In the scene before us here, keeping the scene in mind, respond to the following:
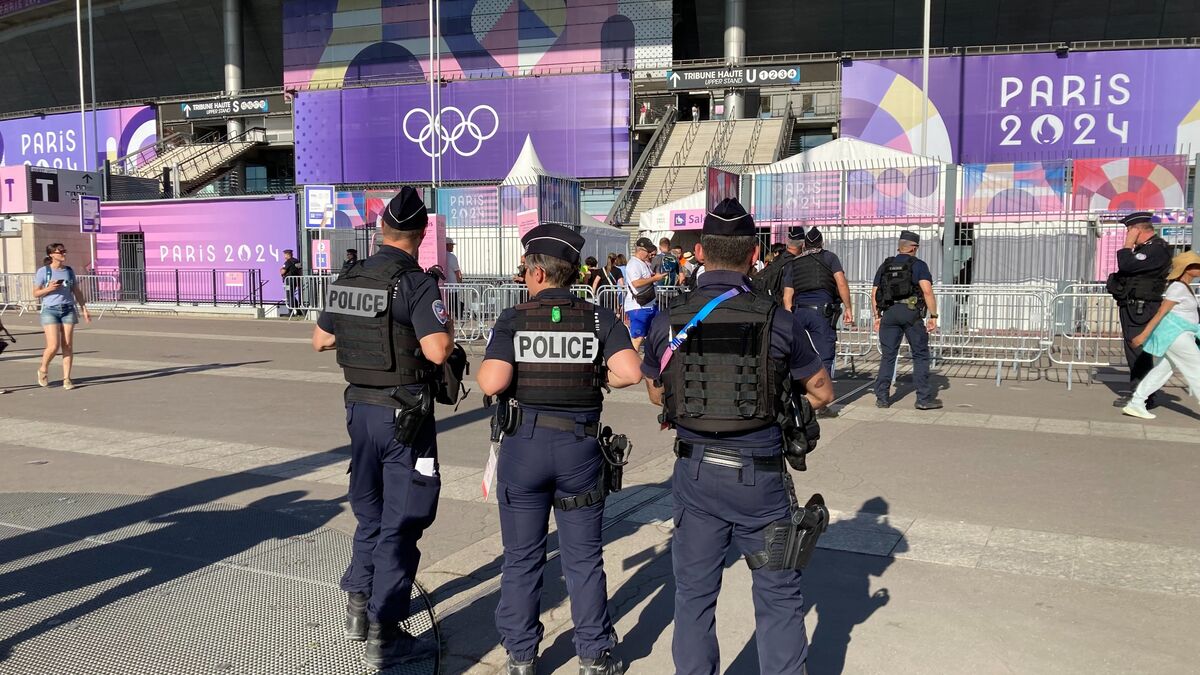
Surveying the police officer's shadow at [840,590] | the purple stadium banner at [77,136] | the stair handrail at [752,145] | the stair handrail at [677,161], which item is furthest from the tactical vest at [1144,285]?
the purple stadium banner at [77,136]

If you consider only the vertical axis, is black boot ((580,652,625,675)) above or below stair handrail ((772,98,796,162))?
below

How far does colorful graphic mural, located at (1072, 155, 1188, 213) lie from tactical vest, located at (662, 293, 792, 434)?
16.7 meters

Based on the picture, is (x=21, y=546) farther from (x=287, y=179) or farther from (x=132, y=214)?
(x=287, y=179)

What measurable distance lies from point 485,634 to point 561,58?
36045 mm

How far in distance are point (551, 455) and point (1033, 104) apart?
101 feet

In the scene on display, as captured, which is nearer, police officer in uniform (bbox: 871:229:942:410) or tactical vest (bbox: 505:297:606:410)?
tactical vest (bbox: 505:297:606:410)

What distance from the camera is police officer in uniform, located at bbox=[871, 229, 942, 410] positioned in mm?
9000

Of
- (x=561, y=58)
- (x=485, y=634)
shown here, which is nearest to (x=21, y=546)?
(x=485, y=634)

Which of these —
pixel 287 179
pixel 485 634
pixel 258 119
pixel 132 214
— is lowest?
pixel 485 634

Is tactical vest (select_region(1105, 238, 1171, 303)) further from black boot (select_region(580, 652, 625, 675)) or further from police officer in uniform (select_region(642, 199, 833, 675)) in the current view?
black boot (select_region(580, 652, 625, 675))

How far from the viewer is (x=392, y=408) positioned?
3609 millimetres

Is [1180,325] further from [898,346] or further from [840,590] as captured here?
[840,590]

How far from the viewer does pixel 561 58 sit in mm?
37312

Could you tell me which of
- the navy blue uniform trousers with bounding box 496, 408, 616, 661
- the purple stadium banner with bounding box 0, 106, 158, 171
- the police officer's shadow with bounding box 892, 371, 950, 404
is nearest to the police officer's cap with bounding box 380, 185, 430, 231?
the navy blue uniform trousers with bounding box 496, 408, 616, 661
